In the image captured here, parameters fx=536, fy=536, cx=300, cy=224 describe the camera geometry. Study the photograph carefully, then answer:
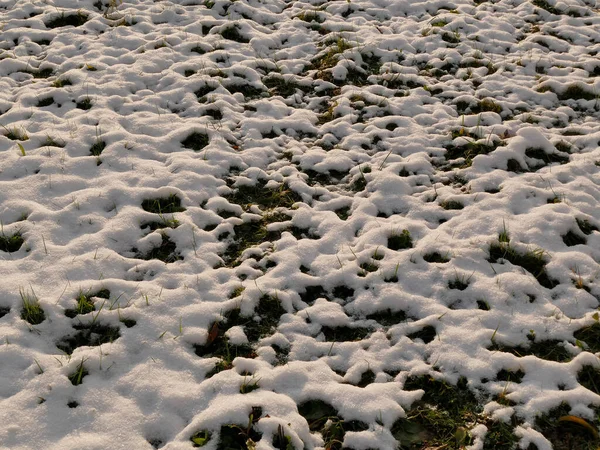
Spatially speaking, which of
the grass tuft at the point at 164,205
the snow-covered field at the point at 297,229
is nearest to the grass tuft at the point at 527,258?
the snow-covered field at the point at 297,229

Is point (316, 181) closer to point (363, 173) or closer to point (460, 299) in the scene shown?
point (363, 173)

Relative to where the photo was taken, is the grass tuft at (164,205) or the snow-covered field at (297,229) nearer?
the snow-covered field at (297,229)

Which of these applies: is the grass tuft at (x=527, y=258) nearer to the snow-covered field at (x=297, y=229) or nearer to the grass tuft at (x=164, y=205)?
the snow-covered field at (x=297, y=229)

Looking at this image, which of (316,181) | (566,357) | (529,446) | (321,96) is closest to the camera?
(529,446)

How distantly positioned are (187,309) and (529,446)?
229 cm

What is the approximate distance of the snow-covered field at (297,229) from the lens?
10.4 feet

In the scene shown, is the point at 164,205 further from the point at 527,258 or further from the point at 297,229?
the point at 527,258

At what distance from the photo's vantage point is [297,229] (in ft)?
14.8

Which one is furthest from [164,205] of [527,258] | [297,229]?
[527,258]

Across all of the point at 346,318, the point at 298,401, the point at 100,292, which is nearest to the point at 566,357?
the point at 346,318

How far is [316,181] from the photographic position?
4977 millimetres

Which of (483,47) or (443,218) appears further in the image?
(483,47)

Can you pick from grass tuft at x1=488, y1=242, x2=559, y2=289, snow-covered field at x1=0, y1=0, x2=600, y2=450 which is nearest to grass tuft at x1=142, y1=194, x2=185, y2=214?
snow-covered field at x1=0, y1=0, x2=600, y2=450

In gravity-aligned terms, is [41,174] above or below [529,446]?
above
